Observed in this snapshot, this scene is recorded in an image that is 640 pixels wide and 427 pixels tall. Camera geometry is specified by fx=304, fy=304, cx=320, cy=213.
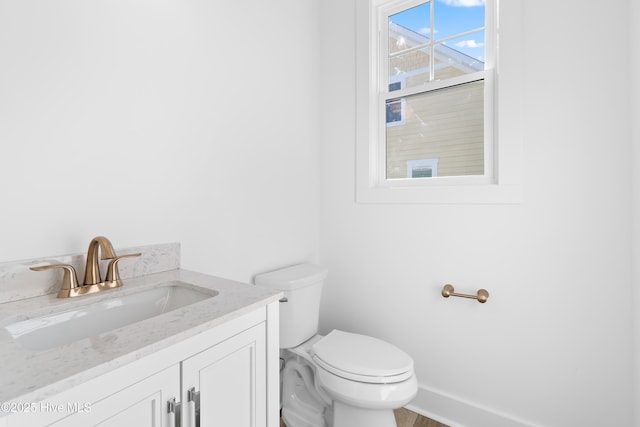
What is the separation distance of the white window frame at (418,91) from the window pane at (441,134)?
38 mm

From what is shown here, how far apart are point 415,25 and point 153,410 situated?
2.09 metres

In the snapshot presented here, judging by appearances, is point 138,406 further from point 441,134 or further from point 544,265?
point 441,134

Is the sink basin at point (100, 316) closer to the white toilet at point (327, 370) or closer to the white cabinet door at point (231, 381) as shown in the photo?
the white cabinet door at point (231, 381)

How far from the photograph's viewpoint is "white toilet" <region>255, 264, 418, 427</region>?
122 centimetres

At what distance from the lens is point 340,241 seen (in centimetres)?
196

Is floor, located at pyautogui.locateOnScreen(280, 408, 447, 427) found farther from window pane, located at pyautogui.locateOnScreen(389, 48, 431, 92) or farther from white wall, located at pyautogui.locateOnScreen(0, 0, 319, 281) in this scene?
window pane, located at pyautogui.locateOnScreen(389, 48, 431, 92)

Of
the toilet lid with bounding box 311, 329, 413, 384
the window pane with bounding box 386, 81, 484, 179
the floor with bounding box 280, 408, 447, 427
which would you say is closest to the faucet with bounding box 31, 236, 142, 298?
the toilet lid with bounding box 311, 329, 413, 384

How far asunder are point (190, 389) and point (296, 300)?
0.87 m

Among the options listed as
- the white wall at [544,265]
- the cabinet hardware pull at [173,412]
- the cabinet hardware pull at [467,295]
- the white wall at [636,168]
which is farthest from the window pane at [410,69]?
the cabinet hardware pull at [173,412]

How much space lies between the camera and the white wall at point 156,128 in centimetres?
88

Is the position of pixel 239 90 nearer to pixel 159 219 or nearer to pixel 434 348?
pixel 159 219

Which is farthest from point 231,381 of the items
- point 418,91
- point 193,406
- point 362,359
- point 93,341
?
point 418,91

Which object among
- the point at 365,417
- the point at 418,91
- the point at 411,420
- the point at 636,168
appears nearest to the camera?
the point at 636,168

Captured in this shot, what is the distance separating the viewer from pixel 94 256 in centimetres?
93
